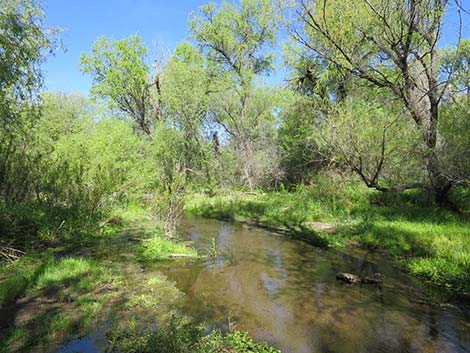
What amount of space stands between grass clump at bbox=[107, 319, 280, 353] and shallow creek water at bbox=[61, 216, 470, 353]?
14.4 inches

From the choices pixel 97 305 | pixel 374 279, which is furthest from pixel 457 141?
pixel 97 305

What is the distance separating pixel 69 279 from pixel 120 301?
5.57 ft

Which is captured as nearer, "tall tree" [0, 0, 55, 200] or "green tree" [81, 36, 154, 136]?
"tall tree" [0, 0, 55, 200]

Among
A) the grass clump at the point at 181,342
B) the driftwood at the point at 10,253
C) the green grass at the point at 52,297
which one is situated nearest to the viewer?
the grass clump at the point at 181,342

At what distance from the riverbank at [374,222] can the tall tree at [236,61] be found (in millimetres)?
7416

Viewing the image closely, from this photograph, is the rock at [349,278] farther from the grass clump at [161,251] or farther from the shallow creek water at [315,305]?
the grass clump at [161,251]

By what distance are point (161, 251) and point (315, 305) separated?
5084 mm

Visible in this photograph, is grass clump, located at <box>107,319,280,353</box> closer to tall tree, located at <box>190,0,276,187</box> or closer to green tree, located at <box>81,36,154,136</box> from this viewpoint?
tall tree, located at <box>190,0,276,187</box>

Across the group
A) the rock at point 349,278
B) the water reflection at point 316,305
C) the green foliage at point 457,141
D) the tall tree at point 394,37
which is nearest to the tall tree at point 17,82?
the water reflection at point 316,305

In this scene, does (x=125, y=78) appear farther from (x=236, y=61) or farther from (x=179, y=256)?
(x=179, y=256)

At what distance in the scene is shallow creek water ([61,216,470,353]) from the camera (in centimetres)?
532

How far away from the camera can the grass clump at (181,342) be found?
14.8ft

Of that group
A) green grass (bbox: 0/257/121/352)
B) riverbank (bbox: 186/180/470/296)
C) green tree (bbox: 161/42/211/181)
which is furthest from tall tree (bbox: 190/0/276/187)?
green grass (bbox: 0/257/121/352)

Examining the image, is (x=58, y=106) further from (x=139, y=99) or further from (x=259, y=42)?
(x=259, y=42)
